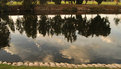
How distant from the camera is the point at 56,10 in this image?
8519 centimetres

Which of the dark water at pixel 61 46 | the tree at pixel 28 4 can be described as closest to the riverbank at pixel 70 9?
the tree at pixel 28 4

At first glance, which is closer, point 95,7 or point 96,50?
point 96,50

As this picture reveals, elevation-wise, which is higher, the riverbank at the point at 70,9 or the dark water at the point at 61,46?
the dark water at the point at 61,46

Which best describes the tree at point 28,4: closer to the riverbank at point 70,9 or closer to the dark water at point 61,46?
the riverbank at point 70,9

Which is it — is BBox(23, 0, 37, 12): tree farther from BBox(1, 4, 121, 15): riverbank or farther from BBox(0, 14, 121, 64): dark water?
BBox(0, 14, 121, 64): dark water

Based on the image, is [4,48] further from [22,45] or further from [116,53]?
[116,53]

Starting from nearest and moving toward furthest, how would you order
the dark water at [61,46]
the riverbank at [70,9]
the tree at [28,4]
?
the dark water at [61,46], the tree at [28,4], the riverbank at [70,9]

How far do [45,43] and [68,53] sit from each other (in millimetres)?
6709

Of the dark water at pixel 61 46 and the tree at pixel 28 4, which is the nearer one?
the dark water at pixel 61 46

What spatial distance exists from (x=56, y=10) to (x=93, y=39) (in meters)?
54.7

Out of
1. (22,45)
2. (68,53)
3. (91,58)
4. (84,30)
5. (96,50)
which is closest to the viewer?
(91,58)

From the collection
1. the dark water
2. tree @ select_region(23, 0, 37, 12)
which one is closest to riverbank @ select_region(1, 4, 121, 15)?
tree @ select_region(23, 0, 37, 12)

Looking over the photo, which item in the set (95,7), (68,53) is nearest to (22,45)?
(68,53)

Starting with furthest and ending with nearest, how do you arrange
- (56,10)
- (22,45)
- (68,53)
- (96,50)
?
(56,10) < (22,45) < (96,50) < (68,53)
